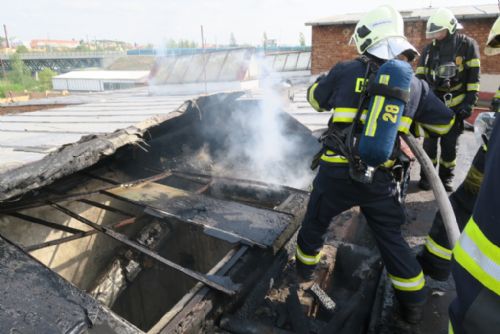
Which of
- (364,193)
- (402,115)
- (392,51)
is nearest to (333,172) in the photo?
(364,193)

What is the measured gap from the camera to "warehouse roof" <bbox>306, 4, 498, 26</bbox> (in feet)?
36.2

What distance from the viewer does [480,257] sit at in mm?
776

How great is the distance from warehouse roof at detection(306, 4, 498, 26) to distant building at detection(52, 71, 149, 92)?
16.7m

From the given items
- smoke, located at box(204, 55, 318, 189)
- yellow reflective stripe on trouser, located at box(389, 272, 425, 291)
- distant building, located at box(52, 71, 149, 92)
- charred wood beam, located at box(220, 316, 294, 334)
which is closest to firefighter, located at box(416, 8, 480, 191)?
smoke, located at box(204, 55, 318, 189)

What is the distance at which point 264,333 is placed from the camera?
1.96m

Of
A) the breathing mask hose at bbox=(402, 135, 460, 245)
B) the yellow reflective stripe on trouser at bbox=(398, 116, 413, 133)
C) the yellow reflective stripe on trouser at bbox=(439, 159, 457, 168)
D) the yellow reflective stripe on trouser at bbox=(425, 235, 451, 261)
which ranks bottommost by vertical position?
the yellow reflective stripe on trouser at bbox=(425, 235, 451, 261)

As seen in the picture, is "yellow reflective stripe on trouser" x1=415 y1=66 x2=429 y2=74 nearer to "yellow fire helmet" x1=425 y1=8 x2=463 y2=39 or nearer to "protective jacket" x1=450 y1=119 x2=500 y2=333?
"yellow fire helmet" x1=425 y1=8 x2=463 y2=39

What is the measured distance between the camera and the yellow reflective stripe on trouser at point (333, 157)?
2092 millimetres

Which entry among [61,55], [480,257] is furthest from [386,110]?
[61,55]

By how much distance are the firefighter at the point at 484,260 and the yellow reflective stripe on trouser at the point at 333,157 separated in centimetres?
126

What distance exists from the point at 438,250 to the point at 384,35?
149cm

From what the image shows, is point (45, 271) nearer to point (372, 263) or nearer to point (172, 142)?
point (372, 263)

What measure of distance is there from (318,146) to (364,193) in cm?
236

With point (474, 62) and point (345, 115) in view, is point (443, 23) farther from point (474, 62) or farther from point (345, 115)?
point (345, 115)
